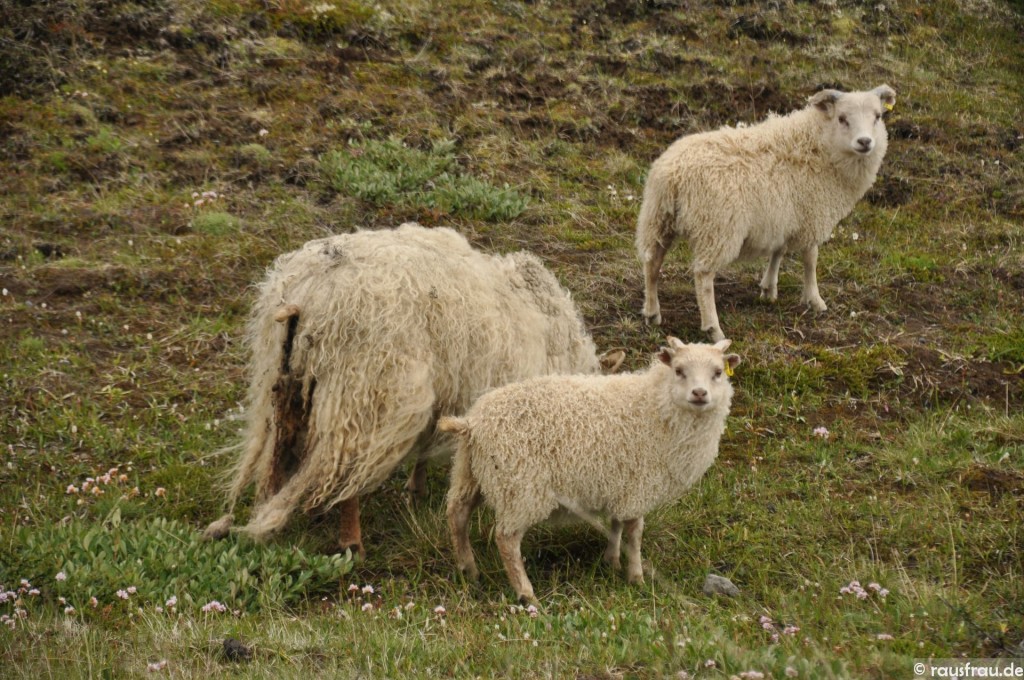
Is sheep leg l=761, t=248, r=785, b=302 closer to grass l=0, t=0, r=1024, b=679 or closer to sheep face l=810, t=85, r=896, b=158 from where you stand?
A: grass l=0, t=0, r=1024, b=679

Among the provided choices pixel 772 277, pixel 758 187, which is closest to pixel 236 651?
pixel 758 187

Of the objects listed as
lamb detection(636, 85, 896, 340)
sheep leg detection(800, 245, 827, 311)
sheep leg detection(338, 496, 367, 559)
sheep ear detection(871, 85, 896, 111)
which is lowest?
→ sheep leg detection(338, 496, 367, 559)

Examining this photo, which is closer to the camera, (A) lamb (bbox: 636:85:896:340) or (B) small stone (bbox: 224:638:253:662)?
(B) small stone (bbox: 224:638:253:662)

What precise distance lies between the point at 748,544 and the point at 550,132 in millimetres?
6618

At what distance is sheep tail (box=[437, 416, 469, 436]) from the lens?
557cm

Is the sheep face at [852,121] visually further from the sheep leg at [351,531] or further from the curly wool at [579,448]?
the sheep leg at [351,531]

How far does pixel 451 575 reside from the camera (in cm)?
591

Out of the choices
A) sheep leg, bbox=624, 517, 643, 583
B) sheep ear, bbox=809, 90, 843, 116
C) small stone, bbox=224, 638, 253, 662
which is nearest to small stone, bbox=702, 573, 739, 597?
sheep leg, bbox=624, 517, 643, 583

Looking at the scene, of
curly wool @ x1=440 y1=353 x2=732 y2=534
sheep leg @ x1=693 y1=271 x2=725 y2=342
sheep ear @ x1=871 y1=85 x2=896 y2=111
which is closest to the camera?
curly wool @ x1=440 y1=353 x2=732 y2=534

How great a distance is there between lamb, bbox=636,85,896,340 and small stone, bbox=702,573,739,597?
9.35 feet

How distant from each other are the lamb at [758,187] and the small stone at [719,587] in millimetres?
2849

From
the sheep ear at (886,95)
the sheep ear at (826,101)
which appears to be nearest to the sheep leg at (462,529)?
the sheep ear at (826,101)

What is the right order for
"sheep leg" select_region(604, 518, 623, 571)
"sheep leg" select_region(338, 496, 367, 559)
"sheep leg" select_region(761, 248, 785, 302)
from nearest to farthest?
"sheep leg" select_region(604, 518, 623, 571) → "sheep leg" select_region(338, 496, 367, 559) → "sheep leg" select_region(761, 248, 785, 302)

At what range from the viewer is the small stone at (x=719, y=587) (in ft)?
18.4
